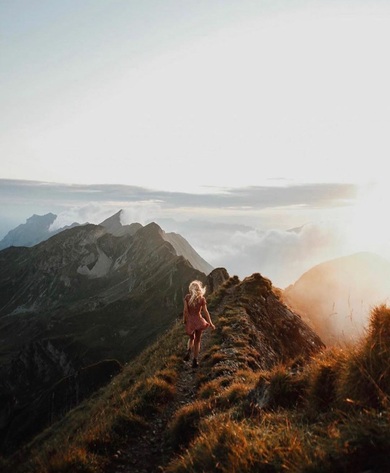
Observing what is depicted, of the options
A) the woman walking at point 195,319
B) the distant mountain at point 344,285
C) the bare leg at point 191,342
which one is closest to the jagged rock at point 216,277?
the distant mountain at point 344,285

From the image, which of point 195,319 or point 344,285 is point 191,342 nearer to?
point 195,319

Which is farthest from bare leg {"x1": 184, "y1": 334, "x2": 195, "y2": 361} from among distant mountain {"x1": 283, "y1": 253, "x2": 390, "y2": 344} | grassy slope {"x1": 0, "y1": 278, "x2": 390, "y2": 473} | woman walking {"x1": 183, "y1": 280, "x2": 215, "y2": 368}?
distant mountain {"x1": 283, "y1": 253, "x2": 390, "y2": 344}

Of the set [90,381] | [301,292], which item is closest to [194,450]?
[301,292]

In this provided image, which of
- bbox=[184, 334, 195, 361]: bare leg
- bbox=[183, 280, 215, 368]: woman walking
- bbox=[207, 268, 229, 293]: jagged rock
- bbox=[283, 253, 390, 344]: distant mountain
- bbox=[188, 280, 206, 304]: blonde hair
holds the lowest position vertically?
bbox=[207, 268, 229, 293]: jagged rock

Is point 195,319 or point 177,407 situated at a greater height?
point 195,319

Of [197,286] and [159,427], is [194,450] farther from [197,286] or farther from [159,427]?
[197,286]

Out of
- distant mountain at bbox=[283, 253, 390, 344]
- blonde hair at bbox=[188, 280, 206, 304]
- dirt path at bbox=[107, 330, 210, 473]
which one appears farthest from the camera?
distant mountain at bbox=[283, 253, 390, 344]

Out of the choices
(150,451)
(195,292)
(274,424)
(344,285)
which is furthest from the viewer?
(344,285)

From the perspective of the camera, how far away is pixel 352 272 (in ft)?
263

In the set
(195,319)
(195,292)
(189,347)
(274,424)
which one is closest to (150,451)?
(274,424)

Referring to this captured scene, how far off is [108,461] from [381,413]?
21.3ft

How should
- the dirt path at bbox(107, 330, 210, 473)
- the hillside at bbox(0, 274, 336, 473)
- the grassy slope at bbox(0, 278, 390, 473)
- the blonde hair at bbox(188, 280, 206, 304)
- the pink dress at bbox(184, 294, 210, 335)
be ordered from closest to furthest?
the grassy slope at bbox(0, 278, 390, 473) → the hillside at bbox(0, 274, 336, 473) → the dirt path at bbox(107, 330, 210, 473) → the pink dress at bbox(184, 294, 210, 335) → the blonde hair at bbox(188, 280, 206, 304)

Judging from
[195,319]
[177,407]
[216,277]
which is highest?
[195,319]

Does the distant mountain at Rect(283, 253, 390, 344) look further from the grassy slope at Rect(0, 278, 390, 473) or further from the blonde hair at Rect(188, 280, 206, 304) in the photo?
the grassy slope at Rect(0, 278, 390, 473)
